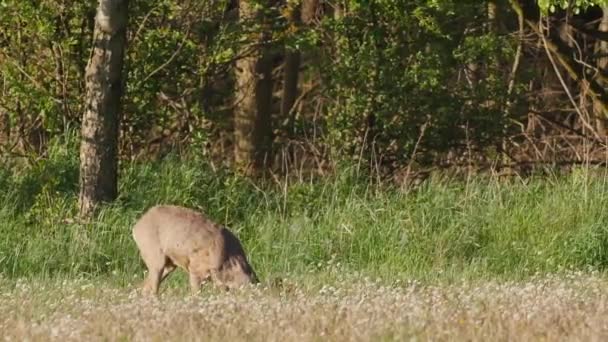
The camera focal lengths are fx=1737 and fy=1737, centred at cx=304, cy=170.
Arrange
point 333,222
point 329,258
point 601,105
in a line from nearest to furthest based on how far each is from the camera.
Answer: point 329,258 < point 333,222 < point 601,105

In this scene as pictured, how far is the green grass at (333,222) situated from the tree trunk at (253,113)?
3188mm

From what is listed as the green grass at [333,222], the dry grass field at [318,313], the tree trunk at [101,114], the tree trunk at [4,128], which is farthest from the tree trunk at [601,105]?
the dry grass field at [318,313]

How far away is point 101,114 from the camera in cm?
1596

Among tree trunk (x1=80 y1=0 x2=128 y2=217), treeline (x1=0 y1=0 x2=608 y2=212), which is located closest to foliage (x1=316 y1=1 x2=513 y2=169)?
treeline (x1=0 y1=0 x2=608 y2=212)

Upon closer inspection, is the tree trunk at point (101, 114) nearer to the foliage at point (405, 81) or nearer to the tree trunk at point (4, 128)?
the tree trunk at point (4, 128)

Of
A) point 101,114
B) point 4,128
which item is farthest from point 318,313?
point 4,128

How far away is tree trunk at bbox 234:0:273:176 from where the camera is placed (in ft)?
67.9

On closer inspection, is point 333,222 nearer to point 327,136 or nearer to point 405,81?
point 327,136

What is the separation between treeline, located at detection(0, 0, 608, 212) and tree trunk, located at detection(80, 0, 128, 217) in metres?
1.37

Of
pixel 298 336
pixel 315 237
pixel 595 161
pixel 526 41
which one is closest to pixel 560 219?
pixel 315 237

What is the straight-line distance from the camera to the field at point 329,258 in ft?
31.8

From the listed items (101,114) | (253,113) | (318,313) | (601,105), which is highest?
(601,105)

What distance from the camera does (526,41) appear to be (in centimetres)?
1977

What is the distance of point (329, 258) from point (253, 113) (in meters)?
6.87
